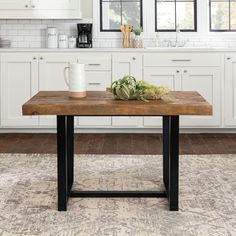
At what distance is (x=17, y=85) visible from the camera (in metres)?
6.38

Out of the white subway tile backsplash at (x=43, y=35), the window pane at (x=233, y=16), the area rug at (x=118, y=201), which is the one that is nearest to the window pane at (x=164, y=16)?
the white subway tile backsplash at (x=43, y=35)

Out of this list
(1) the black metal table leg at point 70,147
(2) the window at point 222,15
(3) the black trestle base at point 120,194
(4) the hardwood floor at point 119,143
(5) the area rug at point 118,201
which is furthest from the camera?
(2) the window at point 222,15

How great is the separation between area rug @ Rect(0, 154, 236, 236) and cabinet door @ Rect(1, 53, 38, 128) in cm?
152

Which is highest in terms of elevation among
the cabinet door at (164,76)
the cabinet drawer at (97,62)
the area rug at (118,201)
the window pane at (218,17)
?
the window pane at (218,17)

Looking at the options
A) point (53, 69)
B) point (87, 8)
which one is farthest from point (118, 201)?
point (87, 8)

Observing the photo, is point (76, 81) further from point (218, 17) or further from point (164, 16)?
point (218, 17)

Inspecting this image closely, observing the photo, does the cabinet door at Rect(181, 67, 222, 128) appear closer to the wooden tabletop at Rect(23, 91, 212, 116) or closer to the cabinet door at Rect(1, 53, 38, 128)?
the cabinet door at Rect(1, 53, 38, 128)

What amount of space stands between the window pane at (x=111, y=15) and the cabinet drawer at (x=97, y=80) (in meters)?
0.86

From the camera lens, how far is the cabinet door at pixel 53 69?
20.7ft

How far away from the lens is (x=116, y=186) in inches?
158

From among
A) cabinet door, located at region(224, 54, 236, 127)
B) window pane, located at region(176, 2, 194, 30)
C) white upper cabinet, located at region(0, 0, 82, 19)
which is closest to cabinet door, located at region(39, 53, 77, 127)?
white upper cabinet, located at region(0, 0, 82, 19)

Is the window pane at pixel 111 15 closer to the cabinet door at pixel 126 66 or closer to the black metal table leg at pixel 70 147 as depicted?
the cabinet door at pixel 126 66

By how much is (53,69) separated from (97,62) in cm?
50

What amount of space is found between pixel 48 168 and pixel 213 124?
2455 millimetres
